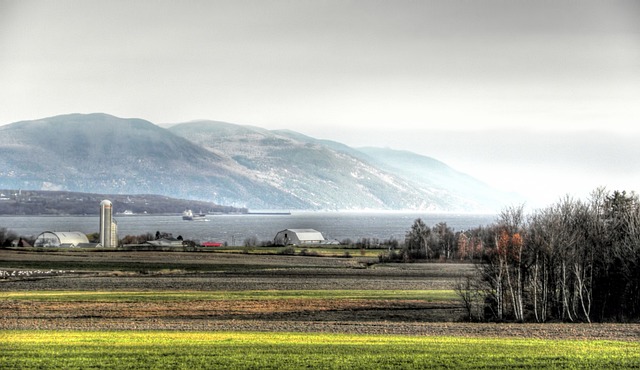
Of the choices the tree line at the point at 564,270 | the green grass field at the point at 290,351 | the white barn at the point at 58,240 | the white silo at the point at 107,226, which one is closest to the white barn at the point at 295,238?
the white silo at the point at 107,226

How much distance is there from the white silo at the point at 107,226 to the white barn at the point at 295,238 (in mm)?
30619

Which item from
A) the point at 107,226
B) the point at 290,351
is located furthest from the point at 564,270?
the point at 107,226

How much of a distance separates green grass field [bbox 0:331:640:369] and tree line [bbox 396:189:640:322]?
544 inches

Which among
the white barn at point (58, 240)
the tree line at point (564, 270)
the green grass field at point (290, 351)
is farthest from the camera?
the white barn at point (58, 240)

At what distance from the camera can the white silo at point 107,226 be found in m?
140

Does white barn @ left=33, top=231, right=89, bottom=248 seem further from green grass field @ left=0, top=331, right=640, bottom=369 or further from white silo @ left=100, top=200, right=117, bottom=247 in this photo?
green grass field @ left=0, top=331, right=640, bottom=369

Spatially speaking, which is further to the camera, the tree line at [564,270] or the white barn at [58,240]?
the white barn at [58,240]

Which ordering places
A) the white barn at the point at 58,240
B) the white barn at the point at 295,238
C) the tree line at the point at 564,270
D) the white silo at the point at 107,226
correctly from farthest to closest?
the white barn at the point at 295,238 → the white barn at the point at 58,240 → the white silo at the point at 107,226 → the tree line at the point at 564,270

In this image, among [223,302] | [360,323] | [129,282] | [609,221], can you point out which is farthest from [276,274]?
[360,323]

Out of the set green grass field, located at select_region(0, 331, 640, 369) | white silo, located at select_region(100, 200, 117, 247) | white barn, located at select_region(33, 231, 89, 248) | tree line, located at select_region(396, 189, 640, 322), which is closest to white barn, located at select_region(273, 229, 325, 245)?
white silo, located at select_region(100, 200, 117, 247)

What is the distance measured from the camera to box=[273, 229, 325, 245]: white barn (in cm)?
15550

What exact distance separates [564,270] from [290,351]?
2233 cm

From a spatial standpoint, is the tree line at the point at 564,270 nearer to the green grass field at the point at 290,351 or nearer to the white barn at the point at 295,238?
the green grass field at the point at 290,351

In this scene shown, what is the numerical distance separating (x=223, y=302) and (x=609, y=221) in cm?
2425
